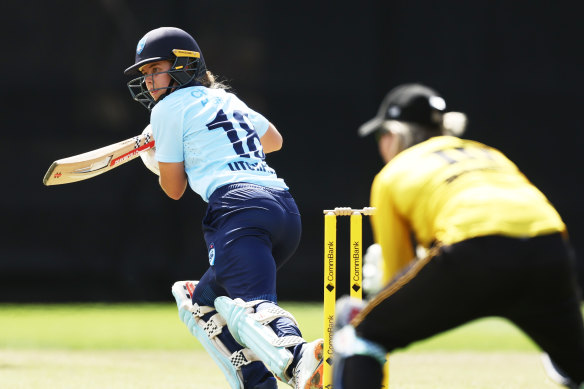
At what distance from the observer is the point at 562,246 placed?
2.47m

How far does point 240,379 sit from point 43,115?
5.22 m

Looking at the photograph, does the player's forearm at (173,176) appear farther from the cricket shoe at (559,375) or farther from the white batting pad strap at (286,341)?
the cricket shoe at (559,375)

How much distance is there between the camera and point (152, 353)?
5859 millimetres

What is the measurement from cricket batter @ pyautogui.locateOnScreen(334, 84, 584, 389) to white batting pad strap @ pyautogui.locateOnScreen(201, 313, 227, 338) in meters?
1.08

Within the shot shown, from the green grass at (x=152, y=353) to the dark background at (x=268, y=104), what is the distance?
47 cm

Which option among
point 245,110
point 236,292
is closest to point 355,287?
point 236,292

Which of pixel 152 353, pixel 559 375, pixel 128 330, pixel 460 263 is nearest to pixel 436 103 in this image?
pixel 460 263

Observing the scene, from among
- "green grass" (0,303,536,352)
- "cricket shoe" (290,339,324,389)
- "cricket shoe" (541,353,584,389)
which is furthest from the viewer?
"green grass" (0,303,536,352)

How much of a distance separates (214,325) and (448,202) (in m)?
1.45

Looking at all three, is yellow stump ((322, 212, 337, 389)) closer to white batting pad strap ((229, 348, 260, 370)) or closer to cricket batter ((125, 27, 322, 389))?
cricket batter ((125, 27, 322, 389))

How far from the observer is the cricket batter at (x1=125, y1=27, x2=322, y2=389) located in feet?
11.1

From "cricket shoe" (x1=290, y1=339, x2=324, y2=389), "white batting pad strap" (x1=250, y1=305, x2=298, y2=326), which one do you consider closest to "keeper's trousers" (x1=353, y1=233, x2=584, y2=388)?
"cricket shoe" (x1=290, y1=339, x2=324, y2=389)

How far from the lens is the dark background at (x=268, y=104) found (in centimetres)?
820

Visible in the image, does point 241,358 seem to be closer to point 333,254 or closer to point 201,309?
point 201,309
